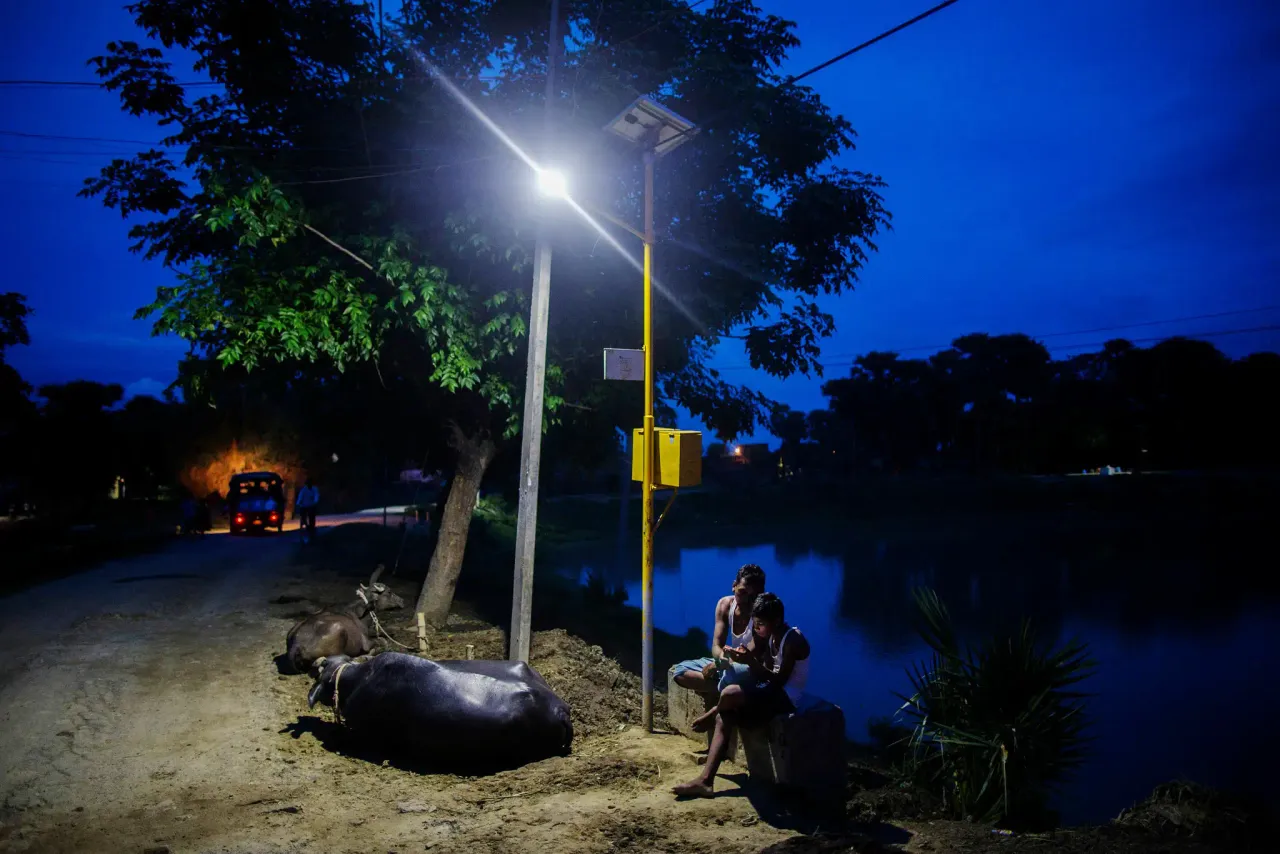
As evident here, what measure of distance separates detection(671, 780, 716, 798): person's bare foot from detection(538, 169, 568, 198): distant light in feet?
18.7

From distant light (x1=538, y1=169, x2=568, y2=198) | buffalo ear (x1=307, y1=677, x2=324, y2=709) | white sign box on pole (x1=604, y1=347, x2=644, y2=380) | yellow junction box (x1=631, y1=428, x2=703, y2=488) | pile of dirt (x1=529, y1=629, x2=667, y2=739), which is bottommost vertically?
pile of dirt (x1=529, y1=629, x2=667, y2=739)

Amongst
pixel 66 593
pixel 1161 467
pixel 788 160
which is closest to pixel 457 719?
pixel 788 160

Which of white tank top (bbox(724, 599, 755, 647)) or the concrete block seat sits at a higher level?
white tank top (bbox(724, 599, 755, 647))

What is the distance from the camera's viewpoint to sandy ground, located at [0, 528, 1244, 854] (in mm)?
4941

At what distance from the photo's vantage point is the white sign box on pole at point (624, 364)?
24.0ft

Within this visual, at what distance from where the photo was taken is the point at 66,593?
44.5ft

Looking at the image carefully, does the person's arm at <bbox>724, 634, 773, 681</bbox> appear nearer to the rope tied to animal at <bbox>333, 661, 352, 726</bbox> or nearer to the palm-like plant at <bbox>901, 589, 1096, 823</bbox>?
the palm-like plant at <bbox>901, 589, 1096, 823</bbox>

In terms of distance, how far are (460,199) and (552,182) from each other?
3.10m

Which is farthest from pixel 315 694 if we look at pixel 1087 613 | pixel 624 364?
pixel 1087 613

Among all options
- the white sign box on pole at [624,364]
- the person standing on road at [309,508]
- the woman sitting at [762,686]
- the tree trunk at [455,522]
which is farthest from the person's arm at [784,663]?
the person standing on road at [309,508]

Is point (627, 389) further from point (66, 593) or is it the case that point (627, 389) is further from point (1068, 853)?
point (66, 593)

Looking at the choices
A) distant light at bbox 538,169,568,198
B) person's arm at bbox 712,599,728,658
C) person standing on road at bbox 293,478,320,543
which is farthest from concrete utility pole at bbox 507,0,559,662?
person standing on road at bbox 293,478,320,543

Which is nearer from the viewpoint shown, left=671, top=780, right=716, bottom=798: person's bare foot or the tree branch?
left=671, top=780, right=716, bottom=798: person's bare foot

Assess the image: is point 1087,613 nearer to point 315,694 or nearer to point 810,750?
point 810,750
